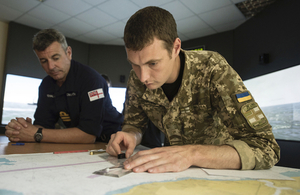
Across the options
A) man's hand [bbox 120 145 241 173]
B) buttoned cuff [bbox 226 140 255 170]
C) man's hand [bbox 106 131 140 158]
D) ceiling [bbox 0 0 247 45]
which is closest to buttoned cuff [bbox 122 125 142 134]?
man's hand [bbox 106 131 140 158]

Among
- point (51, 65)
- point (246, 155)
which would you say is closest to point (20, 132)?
point (51, 65)

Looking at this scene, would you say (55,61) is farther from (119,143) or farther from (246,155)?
(246,155)

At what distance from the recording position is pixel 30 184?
483 mm

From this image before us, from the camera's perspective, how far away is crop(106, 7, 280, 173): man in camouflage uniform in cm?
73

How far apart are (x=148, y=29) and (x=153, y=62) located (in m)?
0.14

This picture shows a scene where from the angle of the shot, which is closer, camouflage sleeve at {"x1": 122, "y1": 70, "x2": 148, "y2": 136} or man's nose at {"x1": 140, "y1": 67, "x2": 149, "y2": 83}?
man's nose at {"x1": 140, "y1": 67, "x2": 149, "y2": 83}

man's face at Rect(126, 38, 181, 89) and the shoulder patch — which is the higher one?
man's face at Rect(126, 38, 181, 89)

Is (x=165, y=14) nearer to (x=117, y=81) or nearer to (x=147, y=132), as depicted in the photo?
(x=147, y=132)

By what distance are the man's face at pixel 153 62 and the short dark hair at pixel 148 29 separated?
22 mm

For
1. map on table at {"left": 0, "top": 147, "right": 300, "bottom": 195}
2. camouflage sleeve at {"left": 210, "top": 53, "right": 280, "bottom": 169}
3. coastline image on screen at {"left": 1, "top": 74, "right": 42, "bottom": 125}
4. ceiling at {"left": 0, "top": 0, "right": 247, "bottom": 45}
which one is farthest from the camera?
coastline image on screen at {"left": 1, "top": 74, "right": 42, "bottom": 125}

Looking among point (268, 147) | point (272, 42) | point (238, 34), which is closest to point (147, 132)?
point (268, 147)

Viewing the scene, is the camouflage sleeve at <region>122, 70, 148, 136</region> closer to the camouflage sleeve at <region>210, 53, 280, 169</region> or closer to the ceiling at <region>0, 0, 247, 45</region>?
the camouflage sleeve at <region>210, 53, 280, 169</region>

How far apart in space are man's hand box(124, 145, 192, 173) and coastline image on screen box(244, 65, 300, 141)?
262 centimetres

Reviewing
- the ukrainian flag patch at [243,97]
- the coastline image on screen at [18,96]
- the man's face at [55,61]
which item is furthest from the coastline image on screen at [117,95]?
the ukrainian flag patch at [243,97]
